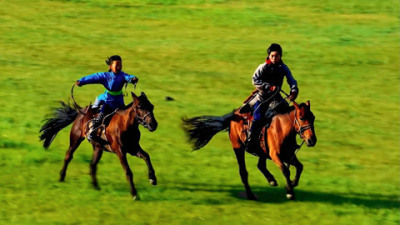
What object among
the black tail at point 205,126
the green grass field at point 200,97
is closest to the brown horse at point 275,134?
the black tail at point 205,126

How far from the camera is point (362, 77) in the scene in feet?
102

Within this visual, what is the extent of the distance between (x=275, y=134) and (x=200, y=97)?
402 inches

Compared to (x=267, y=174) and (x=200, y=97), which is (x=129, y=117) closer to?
(x=267, y=174)

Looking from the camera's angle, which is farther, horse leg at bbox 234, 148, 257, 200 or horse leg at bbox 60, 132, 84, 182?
horse leg at bbox 60, 132, 84, 182

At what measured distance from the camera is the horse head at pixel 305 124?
51.8ft

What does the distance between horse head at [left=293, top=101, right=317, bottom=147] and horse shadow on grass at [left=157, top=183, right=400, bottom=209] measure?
1.77 meters

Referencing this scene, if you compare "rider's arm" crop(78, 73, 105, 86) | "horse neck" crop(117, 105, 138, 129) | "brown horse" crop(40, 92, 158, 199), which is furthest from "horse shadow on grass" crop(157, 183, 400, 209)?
"rider's arm" crop(78, 73, 105, 86)

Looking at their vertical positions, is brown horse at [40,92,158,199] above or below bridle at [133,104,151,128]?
below

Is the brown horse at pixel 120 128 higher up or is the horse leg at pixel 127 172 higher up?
the brown horse at pixel 120 128

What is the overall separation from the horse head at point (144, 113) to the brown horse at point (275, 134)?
200 centimetres

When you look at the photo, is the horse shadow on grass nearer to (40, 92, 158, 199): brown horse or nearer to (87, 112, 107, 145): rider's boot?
(40, 92, 158, 199): brown horse

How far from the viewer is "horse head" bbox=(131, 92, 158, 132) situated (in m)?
15.6

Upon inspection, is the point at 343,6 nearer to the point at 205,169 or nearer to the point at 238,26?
the point at 238,26

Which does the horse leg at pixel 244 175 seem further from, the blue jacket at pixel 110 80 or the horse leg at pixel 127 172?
the blue jacket at pixel 110 80
